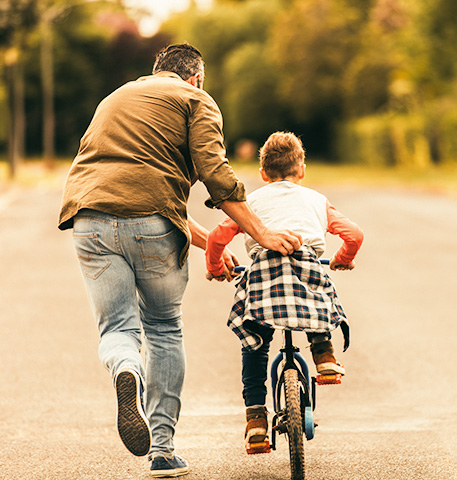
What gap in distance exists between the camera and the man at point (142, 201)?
3.72 metres

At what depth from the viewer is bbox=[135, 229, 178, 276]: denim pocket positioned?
3764 mm

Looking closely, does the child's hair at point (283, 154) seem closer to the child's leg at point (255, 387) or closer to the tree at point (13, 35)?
the child's leg at point (255, 387)

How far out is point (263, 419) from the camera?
13.1ft

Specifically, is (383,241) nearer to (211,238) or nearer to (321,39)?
(211,238)

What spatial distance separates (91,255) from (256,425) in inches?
41.6

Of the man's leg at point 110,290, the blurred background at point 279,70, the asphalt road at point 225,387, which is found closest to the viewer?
the man's leg at point 110,290

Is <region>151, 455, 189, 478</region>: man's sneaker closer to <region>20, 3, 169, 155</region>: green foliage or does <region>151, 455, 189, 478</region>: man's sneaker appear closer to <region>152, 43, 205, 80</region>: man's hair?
<region>152, 43, 205, 80</region>: man's hair

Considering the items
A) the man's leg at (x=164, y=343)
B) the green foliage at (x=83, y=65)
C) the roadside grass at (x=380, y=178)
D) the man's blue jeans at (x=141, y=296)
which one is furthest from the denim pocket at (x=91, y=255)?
the green foliage at (x=83, y=65)

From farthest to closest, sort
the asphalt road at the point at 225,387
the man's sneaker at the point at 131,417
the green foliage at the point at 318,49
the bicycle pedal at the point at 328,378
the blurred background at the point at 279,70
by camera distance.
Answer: the green foliage at the point at 318,49, the blurred background at the point at 279,70, the asphalt road at the point at 225,387, the bicycle pedal at the point at 328,378, the man's sneaker at the point at 131,417

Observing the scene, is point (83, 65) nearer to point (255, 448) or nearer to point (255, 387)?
point (255, 387)

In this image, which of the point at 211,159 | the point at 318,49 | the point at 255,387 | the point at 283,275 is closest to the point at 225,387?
the point at 255,387

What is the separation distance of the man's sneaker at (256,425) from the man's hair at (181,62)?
1.54m

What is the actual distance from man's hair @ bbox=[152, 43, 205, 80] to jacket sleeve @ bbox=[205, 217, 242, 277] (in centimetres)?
70

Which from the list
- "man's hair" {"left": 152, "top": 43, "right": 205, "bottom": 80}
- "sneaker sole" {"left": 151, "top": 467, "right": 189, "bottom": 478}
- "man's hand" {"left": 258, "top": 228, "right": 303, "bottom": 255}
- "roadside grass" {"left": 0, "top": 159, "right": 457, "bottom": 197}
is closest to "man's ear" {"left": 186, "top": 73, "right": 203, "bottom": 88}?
"man's hair" {"left": 152, "top": 43, "right": 205, "bottom": 80}
